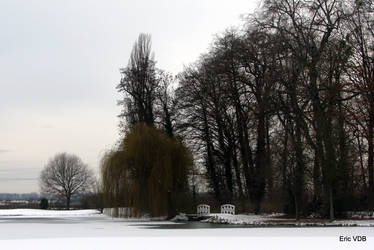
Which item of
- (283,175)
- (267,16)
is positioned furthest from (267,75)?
(283,175)

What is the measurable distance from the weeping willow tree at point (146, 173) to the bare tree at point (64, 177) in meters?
51.6

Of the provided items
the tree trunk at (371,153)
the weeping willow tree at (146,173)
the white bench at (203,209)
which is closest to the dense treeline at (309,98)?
the tree trunk at (371,153)

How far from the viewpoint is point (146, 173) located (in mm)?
40656

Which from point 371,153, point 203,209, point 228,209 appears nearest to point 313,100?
point 371,153

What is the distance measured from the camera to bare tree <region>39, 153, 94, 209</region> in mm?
92625

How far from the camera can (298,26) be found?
36750mm

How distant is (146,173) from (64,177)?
54933 mm

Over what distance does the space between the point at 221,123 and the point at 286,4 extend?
41.3 feet

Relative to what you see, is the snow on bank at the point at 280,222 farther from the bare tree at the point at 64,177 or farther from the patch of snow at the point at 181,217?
the bare tree at the point at 64,177

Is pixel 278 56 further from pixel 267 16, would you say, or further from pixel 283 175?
pixel 283 175

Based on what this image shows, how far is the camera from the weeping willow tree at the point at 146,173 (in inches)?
1575

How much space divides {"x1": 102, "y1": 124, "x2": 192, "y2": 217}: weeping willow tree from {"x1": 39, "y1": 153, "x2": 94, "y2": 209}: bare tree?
169ft

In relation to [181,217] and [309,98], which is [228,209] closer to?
[181,217]

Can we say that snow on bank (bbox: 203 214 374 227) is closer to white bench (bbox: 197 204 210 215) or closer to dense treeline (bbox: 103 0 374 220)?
dense treeline (bbox: 103 0 374 220)
